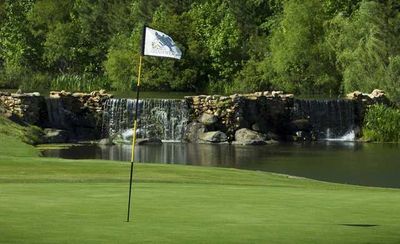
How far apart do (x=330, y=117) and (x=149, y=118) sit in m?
11.1

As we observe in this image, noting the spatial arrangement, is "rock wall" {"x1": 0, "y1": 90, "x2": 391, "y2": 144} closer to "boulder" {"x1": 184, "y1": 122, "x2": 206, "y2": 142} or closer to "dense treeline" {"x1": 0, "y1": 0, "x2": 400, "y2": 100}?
"boulder" {"x1": 184, "y1": 122, "x2": 206, "y2": 142}

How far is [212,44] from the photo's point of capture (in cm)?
9006

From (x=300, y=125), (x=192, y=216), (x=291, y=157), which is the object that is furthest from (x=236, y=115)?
(x=192, y=216)

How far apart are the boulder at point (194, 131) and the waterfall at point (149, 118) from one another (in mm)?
474

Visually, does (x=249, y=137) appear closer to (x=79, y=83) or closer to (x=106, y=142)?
(x=106, y=142)

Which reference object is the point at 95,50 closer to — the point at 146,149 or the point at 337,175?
the point at 146,149

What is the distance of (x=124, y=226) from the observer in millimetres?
12531

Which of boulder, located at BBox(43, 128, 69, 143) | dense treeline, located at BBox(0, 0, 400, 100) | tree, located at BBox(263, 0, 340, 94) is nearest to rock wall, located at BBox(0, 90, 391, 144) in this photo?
boulder, located at BBox(43, 128, 69, 143)

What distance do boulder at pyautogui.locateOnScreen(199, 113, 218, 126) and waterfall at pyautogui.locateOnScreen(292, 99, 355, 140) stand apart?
5338 mm

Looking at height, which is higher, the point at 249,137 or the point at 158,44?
the point at 158,44

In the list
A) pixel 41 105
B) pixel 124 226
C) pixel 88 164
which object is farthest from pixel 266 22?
pixel 124 226

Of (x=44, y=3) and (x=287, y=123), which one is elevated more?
(x=44, y=3)

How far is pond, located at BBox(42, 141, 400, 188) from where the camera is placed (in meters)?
35.3

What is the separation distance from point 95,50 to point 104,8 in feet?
26.9
